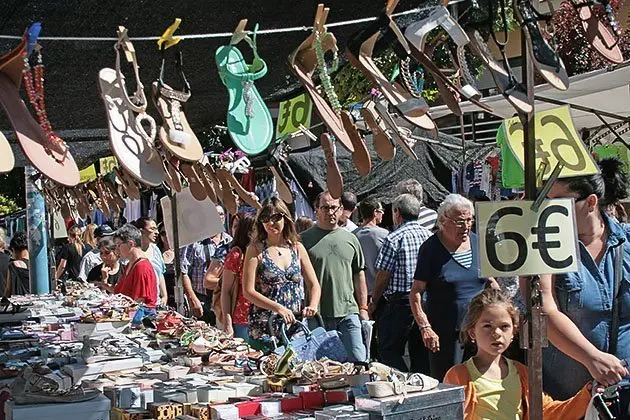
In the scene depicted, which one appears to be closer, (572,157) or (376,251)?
(572,157)

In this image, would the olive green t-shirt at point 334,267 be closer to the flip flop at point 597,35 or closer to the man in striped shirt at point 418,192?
the man in striped shirt at point 418,192

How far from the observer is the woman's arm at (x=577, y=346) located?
2631 mm

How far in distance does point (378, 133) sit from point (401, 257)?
7.05 feet

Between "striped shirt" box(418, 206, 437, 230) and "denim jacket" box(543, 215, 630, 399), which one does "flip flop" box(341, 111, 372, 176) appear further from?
"striped shirt" box(418, 206, 437, 230)

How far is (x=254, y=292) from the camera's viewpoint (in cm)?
469

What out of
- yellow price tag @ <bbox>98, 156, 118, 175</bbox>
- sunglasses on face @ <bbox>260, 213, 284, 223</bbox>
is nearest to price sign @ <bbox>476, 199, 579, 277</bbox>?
sunglasses on face @ <bbox>260, 213, 284, 223</bbox>

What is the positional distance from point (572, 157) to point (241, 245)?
10.1 feet

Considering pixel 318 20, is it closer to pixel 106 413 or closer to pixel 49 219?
pixel 106 413

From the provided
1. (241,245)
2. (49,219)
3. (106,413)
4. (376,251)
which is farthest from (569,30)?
(106,413)

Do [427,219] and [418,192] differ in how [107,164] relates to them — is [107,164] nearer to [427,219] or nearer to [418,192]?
[427,219]

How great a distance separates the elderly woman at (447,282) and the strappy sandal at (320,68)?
5.29 ft

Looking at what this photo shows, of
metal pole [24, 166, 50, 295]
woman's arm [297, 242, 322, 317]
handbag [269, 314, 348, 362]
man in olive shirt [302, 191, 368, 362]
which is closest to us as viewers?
handbag [269, 314, 348, 362]

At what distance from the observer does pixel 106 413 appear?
97.8 inches

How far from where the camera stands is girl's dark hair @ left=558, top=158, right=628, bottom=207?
295 cm
